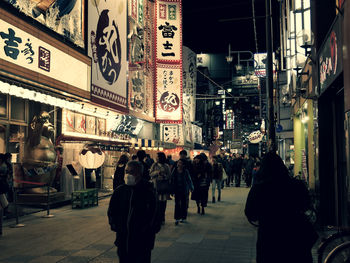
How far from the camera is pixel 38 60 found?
1279 centimetres

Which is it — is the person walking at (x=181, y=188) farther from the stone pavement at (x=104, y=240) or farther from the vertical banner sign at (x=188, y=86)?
the vertical banner sign at (x=188, y=86)

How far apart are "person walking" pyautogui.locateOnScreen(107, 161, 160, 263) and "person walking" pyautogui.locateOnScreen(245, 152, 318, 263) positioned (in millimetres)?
1230

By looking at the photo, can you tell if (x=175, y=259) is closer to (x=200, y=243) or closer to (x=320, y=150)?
(x=200, y=243)

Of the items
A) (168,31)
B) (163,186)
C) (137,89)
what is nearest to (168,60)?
(168,31)

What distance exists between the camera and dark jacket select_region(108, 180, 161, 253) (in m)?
→ 4.82

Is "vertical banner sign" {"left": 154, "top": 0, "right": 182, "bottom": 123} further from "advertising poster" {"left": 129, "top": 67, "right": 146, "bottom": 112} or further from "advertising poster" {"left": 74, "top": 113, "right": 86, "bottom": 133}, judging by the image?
"advertising poster" {"left": 74, "top": 113, "right": 86, "bottom": 133}

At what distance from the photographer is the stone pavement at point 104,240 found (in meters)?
7.62

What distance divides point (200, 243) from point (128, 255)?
14.0 feet

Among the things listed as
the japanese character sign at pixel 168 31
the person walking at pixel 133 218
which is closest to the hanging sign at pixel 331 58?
the person walking at pixel 133 218

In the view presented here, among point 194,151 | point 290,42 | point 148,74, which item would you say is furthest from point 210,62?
point 290,42

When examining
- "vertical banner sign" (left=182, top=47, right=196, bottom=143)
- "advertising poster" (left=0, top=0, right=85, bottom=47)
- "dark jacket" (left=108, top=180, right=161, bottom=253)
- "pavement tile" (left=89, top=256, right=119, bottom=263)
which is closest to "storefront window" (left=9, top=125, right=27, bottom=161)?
"advertising poster" (left=0, top=0, right=85, bottom=47)

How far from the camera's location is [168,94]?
1088 inches

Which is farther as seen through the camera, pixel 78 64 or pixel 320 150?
pixel 78 64

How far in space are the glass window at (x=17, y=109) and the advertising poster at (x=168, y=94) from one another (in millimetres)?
11802
